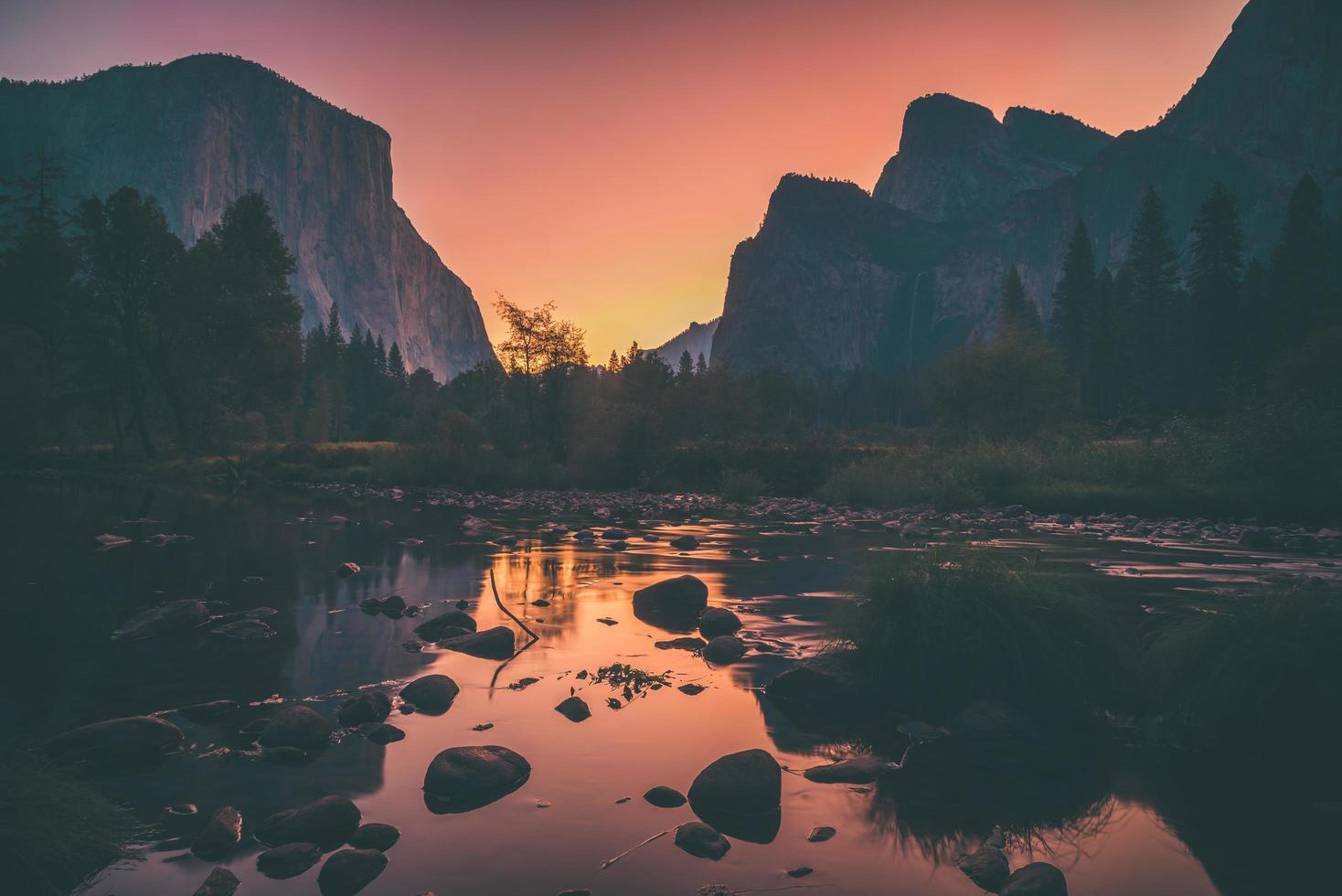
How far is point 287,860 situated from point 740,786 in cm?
342

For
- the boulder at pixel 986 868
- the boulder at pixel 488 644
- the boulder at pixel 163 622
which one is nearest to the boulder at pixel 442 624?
the boulder at pixel 488 644

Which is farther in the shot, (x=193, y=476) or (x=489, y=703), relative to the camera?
(x=193, y=476)

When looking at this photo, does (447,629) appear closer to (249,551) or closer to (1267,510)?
(249,551)

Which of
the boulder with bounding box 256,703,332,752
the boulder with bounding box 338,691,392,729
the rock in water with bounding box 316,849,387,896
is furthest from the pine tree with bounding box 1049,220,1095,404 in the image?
the rock in water with bounding box 316,849,387,896

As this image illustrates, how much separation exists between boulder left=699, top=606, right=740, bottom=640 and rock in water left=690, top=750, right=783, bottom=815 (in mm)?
5672

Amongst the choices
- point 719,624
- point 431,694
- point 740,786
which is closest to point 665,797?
point 740,786

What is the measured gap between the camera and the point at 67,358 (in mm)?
50250

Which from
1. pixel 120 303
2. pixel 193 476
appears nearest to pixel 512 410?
pixel 193 476

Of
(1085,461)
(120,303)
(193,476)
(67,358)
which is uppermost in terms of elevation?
(120,303)

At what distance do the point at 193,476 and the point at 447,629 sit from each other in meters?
45.6

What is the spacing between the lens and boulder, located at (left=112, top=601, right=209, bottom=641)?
11.7 metres

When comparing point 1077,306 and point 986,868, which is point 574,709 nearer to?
point 986,868

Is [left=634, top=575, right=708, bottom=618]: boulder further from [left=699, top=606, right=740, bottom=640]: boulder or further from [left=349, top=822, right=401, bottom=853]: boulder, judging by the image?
[left=349, top=822, right=401, bottom=853]: boulder

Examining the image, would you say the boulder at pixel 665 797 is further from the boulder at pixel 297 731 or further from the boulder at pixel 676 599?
the boulder at pixel 676 599
